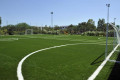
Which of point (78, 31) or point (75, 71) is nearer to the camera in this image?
point (75, 71)

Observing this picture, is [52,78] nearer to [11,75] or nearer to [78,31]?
[11,75]

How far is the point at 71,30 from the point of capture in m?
60.6

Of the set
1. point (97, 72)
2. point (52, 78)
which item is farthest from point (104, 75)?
point (52, 78)

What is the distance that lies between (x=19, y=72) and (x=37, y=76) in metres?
0.84

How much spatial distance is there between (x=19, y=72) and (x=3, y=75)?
0.55 m

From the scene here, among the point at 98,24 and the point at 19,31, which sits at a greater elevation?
the point at 98,24

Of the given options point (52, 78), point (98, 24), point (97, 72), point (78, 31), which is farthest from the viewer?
point (98, 24)

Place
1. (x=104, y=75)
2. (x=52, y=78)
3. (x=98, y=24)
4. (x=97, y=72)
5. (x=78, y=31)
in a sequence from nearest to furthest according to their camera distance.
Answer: (x=52, y=78)
(x=104, y=75)
(x=97, y=72)
(x=78, y=31)
(x=98, y=24)

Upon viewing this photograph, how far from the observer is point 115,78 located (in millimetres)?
4230

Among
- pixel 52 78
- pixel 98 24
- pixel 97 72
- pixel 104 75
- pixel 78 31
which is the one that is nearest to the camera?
pixel 52 78

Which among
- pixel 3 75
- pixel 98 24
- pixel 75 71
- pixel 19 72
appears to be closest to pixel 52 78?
pixel 75 71

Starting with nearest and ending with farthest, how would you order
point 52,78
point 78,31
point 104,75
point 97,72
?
point 52,78 < point 104,75 < point 97,72 < point 78,31

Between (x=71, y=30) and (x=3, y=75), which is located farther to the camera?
(x=71, y=30)

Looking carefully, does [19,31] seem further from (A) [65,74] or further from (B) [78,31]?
(A) [65,74]
